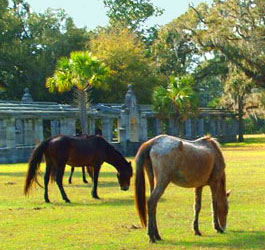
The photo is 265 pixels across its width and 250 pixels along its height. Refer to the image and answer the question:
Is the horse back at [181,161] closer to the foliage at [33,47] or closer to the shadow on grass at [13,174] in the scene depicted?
the shadow on grass at [13,174]

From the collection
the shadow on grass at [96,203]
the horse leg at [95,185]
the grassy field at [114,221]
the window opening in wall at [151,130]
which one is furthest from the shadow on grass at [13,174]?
the window opening in wall at [151,130]

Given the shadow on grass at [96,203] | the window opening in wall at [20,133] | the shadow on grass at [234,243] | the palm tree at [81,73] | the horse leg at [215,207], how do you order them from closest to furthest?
1. the shadow on grass at [234,243]
2. the horse leg at [215,207]
3. the shadow on grass at [96,203]
4. the palm tree at [81,73]
5. the window opening in wall at [20,133]

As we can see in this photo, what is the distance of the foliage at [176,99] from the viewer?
57.3 meters

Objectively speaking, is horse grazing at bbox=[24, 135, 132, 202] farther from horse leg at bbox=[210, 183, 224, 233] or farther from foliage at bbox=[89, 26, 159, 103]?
foliage at bbox=[89, 26, 159, 103]

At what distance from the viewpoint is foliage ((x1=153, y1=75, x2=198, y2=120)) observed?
188 ft

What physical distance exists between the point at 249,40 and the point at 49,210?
41457mm

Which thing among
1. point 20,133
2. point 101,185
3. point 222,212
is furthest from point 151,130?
point 222,212

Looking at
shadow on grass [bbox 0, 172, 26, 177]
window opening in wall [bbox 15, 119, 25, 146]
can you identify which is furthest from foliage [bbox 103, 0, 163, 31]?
shadow on grass [bbox 0, 172, 26, 177]

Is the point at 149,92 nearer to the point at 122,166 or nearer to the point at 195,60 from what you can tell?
the point at 195,60

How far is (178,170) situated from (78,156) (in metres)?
7.77

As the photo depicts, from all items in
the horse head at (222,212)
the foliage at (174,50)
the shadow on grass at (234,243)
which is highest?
the foliage at (174,50)

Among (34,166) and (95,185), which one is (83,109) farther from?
(34,166)

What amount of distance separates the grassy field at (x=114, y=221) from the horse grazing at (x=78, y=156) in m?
0.57

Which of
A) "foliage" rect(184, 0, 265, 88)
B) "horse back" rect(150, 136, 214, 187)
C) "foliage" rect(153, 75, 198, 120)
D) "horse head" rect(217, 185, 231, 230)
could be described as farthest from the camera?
"foliage" rect(153, 75, 198, 120)
